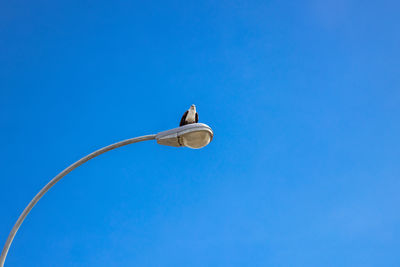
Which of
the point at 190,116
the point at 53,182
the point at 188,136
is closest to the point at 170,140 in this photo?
the point at 188,136

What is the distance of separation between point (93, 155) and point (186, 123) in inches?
55.9

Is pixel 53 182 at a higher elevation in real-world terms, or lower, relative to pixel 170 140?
lower

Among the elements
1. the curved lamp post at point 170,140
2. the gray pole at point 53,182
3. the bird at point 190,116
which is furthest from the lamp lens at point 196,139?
the gray pole at point 53,182

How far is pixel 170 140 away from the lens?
5.83 metres

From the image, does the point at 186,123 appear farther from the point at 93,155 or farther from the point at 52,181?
the point at 52,181

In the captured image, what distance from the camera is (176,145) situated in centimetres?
589

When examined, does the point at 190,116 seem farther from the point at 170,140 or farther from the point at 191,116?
the point at 170,140

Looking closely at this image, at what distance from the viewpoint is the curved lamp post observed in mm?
5513

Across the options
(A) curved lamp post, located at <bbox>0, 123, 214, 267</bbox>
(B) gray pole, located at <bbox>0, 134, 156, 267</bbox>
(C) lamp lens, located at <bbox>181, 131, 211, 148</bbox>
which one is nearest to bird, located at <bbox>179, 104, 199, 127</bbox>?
(A) curved lamp post, located at <bbox>0, 123, 214, 267</bbox>

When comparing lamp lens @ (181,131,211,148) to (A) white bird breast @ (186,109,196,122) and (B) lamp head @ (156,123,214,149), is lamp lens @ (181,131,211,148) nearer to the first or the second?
(B) lamp head @ (156,123,214,149)

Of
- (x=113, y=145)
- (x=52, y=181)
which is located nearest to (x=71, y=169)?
(x=52, y=181)

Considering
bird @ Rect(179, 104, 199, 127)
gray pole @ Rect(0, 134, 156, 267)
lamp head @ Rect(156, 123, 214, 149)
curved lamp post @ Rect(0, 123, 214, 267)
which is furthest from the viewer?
bird @ Rect(179, 104, 199, 127)

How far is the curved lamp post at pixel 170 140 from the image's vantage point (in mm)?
5513

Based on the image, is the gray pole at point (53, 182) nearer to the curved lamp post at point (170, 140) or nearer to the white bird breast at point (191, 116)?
the curved lamp post at point (170, 140)
